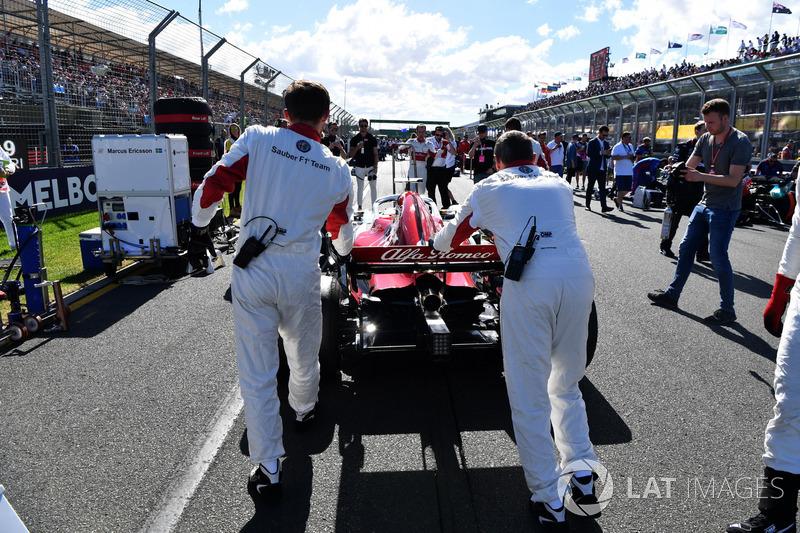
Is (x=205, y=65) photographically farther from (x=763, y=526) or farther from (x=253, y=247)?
(x=763, y=526)

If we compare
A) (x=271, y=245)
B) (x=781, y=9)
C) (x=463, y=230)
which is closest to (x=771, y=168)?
(x=463, y=230)

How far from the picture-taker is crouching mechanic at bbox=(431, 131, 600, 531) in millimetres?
2619

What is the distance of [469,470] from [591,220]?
10424 mm

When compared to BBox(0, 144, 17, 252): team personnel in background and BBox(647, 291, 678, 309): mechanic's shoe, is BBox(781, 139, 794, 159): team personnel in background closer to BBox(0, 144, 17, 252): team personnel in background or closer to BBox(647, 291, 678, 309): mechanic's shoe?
BBox(647, 291, 678, 309): mechanic's shoe

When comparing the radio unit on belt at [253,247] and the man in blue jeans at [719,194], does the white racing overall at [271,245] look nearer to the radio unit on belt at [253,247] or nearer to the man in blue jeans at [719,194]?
the radio unit on belt at [253,247]

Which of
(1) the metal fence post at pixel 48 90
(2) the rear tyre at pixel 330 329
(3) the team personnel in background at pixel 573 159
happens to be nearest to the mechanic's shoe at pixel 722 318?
(2) the rear tyre at pixel 330 329

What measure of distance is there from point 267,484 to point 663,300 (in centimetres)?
488

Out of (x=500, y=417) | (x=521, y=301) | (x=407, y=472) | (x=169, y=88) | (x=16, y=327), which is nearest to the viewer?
(x=521, y=301)

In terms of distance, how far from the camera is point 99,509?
108 inches

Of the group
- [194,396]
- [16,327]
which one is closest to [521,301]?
[194,396]

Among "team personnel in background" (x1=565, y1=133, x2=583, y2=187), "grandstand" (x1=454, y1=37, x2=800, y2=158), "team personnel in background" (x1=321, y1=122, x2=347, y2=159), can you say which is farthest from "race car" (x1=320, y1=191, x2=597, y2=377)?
"team personnel in background" (x1=565, y1=133, x2=583, y2=187)

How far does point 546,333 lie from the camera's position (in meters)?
2.65

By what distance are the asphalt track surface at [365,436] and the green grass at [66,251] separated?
194cm

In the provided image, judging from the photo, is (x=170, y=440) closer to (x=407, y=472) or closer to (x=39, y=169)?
(x=407, y=472)
